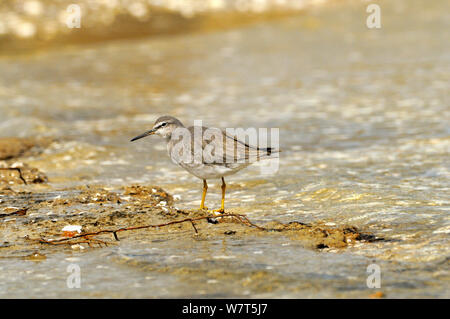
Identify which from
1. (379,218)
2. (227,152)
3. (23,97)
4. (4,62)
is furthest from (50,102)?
(379,218)

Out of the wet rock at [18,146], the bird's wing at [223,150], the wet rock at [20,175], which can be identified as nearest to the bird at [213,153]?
the bird's wing at [223,150]

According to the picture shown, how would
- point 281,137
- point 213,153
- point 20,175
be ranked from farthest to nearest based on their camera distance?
point 281,137 → point 20,175 → point 213,153

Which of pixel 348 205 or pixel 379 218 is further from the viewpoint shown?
pixel 348 205

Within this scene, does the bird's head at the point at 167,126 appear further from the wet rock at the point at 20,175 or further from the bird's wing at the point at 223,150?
the wet rock at the point at 20,175

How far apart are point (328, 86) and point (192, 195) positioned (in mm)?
8331

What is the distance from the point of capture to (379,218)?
6879mm

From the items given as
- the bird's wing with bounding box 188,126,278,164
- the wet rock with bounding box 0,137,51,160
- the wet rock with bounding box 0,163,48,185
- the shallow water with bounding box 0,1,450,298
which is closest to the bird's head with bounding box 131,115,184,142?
the bird's wing with bounding box 188,126,278,164

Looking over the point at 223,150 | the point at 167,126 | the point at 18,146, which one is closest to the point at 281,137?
the point at 167,126

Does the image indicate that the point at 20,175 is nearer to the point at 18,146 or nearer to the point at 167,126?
the point at 18,146

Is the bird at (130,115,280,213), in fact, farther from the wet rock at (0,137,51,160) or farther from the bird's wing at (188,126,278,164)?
the wet rock at (0,137,51,160)

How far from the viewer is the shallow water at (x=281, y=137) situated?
5.50 meters

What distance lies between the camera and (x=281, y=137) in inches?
461
